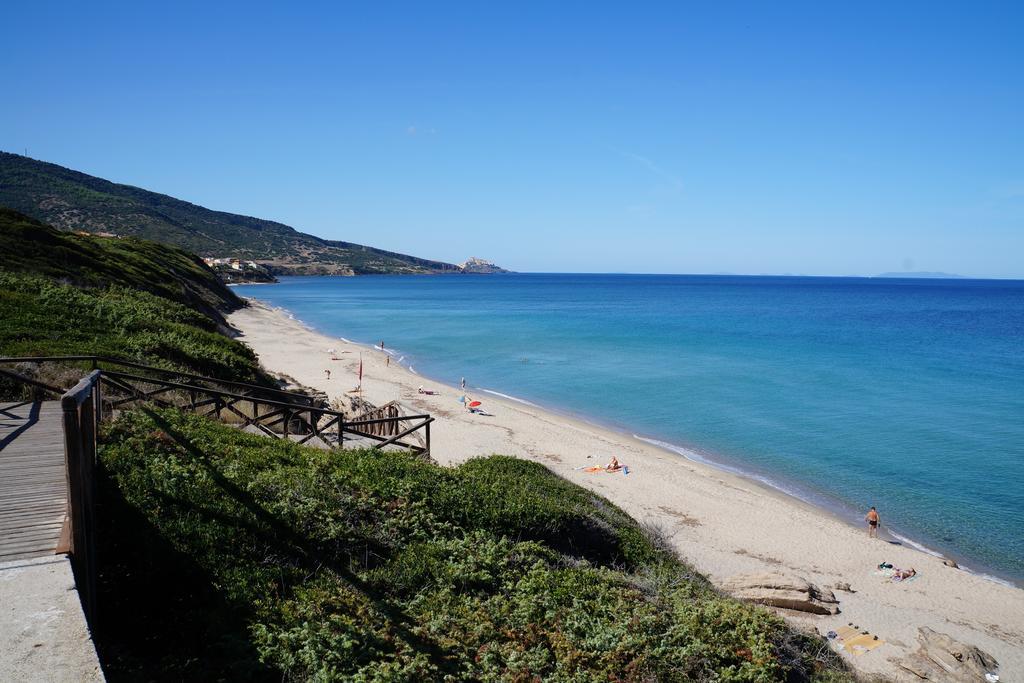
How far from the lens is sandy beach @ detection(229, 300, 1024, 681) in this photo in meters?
15.1

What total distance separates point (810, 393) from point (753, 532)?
26124 millimetres

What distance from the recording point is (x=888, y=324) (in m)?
92.6

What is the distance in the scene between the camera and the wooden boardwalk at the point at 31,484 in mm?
5836

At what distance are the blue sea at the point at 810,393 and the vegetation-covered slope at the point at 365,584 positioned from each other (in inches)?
627

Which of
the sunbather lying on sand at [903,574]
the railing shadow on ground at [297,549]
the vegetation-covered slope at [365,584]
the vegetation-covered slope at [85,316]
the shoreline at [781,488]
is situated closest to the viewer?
the vegetation-covered slope at [365,584]

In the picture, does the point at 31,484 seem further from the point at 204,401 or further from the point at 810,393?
the point at 810,393

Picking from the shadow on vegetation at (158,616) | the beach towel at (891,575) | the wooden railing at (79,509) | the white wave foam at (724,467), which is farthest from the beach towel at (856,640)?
the wooden railing at (79,509)

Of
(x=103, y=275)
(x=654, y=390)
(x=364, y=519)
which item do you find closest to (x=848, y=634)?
(x=364, y=519)

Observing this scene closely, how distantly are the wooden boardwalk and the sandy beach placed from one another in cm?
1412

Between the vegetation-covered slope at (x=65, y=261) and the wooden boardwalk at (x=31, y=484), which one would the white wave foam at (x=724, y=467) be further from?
the vegetation-covered slope at (x=65, y=261)

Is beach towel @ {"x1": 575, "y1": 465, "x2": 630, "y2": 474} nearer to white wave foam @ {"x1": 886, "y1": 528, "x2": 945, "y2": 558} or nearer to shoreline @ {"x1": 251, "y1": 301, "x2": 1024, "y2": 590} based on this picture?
shoreline @ {"x1": 251, "y1": 301, "x2": 1024, "y2": 590}

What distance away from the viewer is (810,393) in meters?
43.3

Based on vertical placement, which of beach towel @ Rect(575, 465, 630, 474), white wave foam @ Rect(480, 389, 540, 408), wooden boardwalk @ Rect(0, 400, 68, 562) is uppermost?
wooden boardwalk @ Rect(0, 400, 68, 562)

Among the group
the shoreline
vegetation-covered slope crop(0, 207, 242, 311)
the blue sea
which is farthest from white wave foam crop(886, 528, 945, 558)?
vegetation-covered slope crop(0, 207, 242, 311)
